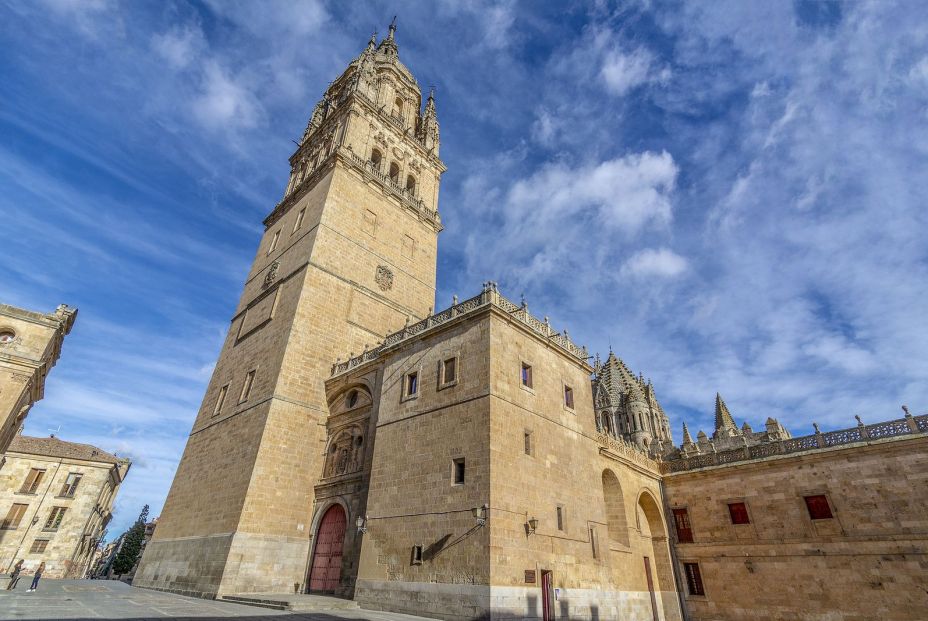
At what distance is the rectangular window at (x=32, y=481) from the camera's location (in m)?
32.5

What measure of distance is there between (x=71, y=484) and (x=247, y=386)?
2577 centimetres

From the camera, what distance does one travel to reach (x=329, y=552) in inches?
671

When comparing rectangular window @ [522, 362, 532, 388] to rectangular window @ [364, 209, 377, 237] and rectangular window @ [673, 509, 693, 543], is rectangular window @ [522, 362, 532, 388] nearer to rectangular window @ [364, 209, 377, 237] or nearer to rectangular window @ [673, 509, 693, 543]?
rectangular window @ [673, 509, 693, 543]

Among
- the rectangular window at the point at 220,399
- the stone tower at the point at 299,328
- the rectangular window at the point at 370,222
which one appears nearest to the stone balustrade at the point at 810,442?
the stone tower at the point at 299,328

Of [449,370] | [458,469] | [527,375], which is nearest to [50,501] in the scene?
[449,370]

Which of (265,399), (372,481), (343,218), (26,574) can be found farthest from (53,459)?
(372,481)

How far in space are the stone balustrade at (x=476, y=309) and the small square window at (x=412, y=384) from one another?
1.46m

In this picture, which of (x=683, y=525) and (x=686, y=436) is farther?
(x=686, y=436)

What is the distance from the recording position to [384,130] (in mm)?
30734

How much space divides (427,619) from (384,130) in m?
27.8

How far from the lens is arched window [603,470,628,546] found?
19500 millimetres

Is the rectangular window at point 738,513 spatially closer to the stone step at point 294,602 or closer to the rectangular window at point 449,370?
the rectangular window at point 449,370

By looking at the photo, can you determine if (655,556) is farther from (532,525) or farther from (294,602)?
(294,602)

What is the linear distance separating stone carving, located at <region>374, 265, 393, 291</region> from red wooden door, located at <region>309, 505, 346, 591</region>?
455 inches
